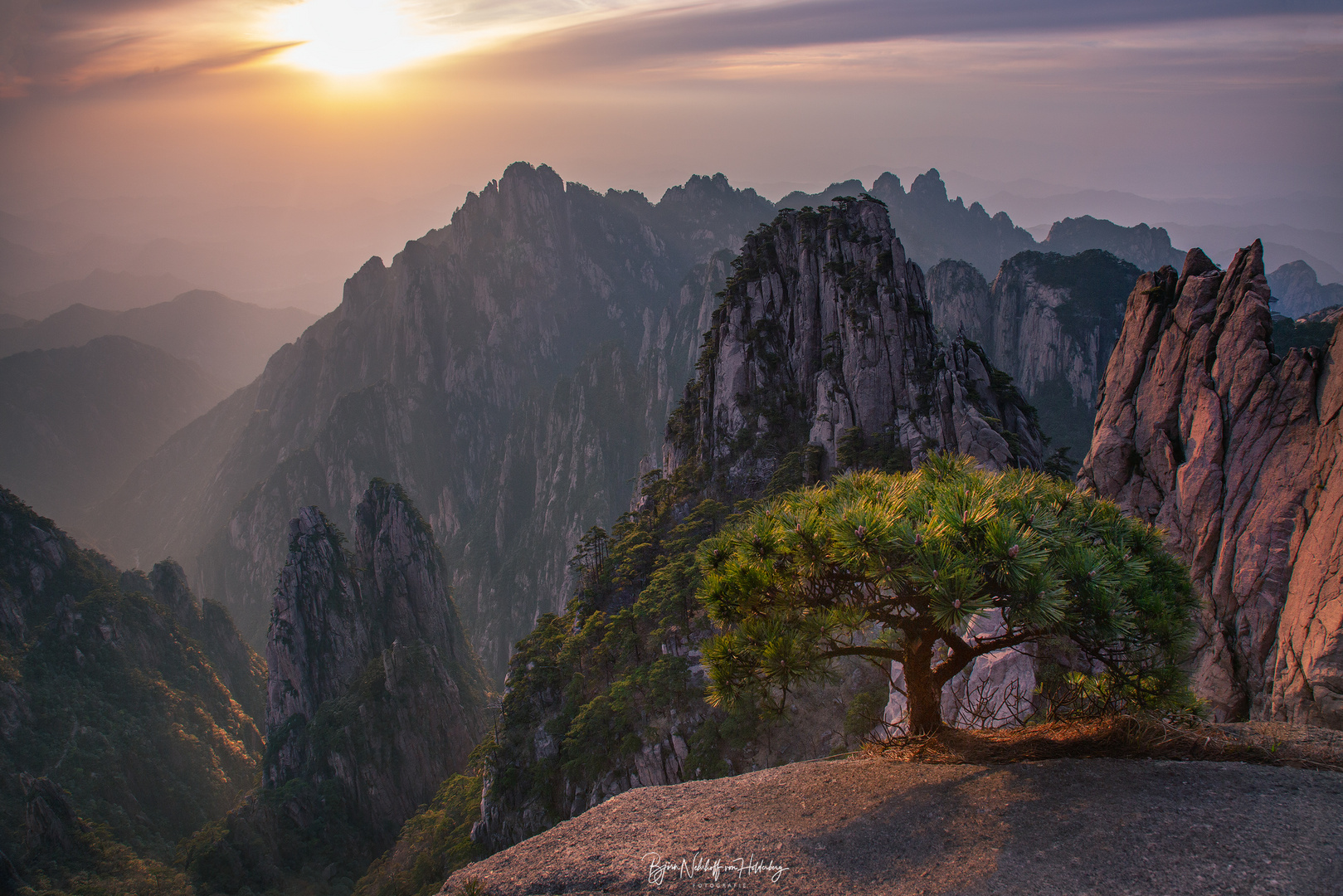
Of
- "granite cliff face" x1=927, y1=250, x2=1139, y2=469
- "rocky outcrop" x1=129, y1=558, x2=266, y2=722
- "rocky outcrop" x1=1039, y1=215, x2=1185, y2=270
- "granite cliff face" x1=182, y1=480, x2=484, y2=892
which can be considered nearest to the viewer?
"granite cliff face" x1=182, y1=480, x2=484, y2=892

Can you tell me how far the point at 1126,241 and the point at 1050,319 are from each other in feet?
349

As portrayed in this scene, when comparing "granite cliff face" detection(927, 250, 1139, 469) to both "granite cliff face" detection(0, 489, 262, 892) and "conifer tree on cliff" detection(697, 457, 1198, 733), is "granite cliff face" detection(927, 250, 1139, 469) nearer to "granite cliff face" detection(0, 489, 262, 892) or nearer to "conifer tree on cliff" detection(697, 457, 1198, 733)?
"conifer tree on cliff" detection(697, 457, 1198, 733)

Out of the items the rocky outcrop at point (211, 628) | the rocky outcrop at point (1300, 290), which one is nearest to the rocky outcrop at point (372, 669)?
the rocky outcrop at point (211, 628)

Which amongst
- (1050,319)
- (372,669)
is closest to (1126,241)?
(1050,319)

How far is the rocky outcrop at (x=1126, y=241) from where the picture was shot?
17912 cm

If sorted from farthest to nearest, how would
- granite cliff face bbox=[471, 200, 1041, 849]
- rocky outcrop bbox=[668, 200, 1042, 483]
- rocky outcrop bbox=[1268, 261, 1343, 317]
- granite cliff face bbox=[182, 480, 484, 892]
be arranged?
rocky outcrop bbox=[1268, 261, 1343, 317] < granite cliff face bbox=[182, 480, 484, 892] < rocky outcrop bbox=[668, 200, 1042, 483] < granite cliff face bbox=[471, 200, 1041, 849]

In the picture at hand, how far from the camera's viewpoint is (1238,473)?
48.3ft

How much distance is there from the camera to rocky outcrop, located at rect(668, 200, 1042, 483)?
139 ft

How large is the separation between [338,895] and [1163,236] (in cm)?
23324

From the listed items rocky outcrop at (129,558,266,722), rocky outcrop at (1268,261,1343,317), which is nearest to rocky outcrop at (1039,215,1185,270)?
rocky outcrop at (1268,261,1343,317)

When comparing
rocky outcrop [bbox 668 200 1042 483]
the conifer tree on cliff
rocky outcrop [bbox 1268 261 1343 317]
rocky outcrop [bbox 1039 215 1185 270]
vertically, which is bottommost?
the conifer tree on cliff

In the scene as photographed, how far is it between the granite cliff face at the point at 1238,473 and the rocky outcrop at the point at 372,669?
70.6 m

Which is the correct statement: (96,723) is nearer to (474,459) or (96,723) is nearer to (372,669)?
(372,669)

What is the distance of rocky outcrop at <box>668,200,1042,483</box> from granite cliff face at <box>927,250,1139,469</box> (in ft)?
172
